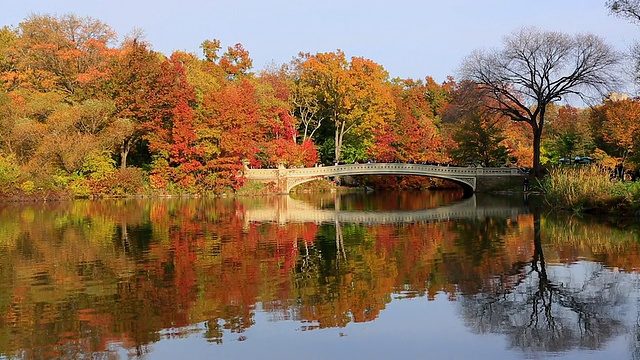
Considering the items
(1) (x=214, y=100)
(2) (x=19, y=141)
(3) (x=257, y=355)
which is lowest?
(3) (x=257, y=355)

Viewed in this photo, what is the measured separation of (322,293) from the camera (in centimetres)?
1262

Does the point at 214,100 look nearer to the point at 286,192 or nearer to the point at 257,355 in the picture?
the point at 286,192

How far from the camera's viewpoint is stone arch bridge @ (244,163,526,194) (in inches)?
1882

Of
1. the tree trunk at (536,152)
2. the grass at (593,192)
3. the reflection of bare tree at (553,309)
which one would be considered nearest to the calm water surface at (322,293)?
the reflection of bare tree at (553,309)

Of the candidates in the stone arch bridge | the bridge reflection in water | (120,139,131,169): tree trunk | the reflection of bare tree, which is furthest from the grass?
(120,139,131,169): tree trunk

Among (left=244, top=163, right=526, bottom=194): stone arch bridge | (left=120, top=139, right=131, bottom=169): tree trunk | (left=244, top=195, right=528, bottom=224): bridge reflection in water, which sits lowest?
(left=244, top=195, right=528, bottom=224): bridge reflection in water

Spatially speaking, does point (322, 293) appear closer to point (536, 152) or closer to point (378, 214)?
point (378, 214)

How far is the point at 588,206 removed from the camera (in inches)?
1067

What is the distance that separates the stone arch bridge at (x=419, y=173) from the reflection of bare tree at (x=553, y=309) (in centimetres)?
3351

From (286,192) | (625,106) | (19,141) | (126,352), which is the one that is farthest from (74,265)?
(625,106)

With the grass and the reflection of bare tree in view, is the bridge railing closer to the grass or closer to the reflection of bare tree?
the grass

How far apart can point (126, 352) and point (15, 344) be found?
1681 mm

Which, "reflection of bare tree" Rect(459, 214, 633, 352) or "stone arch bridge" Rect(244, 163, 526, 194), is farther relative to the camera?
"stone arch bridge" Rect(244, 163, 526, 194)

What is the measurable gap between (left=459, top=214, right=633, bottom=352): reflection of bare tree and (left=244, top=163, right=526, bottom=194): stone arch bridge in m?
33.5
